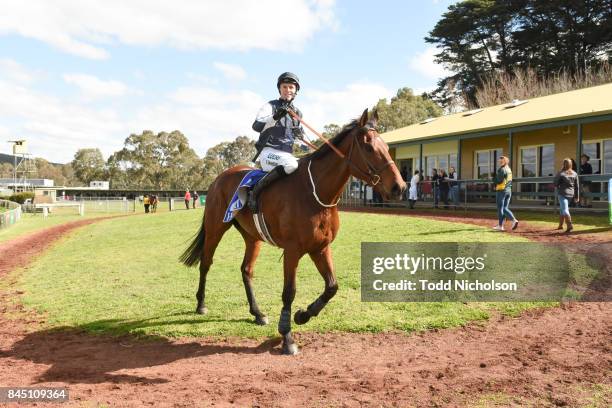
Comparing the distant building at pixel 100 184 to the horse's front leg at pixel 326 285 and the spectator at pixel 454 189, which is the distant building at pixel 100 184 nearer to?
the spectator at pixel 454 189

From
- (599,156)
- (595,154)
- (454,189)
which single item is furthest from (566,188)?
(454,189)

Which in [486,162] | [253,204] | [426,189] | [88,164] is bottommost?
[253,204]

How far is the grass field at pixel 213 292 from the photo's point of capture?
6.17m

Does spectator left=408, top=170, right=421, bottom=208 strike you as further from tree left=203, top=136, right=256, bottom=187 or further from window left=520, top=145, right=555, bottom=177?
tree left=203, top=136, right=256, bottom=187

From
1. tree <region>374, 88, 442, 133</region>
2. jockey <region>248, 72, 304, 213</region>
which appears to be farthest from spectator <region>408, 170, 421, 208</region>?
tree <region>374, 88, 442, 133</region>

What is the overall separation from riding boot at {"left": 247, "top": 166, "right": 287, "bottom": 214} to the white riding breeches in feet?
0.28

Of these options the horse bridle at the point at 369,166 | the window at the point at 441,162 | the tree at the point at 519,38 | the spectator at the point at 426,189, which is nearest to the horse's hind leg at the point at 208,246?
the horse bridle at the point at 369,166

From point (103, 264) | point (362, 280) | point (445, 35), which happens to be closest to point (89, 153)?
point (445, 35)

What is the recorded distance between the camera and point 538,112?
64.2 ft

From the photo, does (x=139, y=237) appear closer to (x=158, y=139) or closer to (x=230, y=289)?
(x=230, y=289)

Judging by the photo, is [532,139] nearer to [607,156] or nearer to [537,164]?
[537,164]

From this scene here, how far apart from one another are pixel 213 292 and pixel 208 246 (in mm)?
1429

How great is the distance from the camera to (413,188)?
2180 cm

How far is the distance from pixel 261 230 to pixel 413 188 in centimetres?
1709
